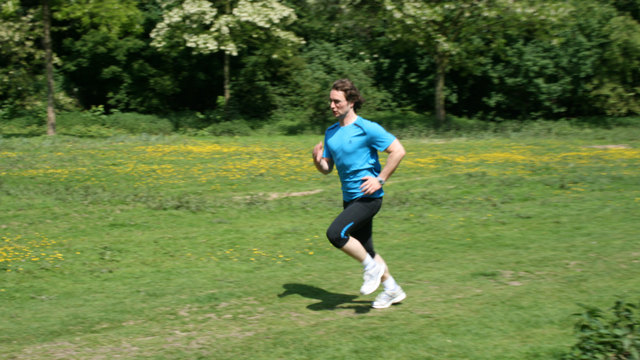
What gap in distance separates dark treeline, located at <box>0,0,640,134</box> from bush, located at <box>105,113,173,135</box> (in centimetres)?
105

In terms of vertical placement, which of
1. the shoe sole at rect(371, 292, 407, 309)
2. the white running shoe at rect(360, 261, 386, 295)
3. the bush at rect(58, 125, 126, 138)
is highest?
the white running shoe at rect(360, 261, 386, 295)

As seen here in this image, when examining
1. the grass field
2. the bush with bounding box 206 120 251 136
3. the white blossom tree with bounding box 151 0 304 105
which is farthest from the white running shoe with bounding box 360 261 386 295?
the white blossom tree with bounding box 151 0 304 105

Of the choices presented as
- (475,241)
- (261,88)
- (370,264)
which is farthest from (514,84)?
(370,264)

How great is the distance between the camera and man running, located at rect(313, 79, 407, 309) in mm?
5320

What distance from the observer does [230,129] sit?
26375mm

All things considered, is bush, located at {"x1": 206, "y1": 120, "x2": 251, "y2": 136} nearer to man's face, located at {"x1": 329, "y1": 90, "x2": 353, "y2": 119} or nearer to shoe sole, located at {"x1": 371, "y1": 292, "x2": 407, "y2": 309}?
shoe sole, located at {"x1": 371, "y1": 292, "x2": 407, "y2": 309}

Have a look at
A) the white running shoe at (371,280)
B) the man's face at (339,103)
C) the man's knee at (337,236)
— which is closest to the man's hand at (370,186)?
the man's knee at (337,236)

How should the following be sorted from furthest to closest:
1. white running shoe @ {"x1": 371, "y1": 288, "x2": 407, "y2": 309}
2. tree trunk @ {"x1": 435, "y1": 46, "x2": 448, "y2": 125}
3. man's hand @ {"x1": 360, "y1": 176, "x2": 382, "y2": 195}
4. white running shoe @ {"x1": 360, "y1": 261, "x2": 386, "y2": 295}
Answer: tree trunk @ {"x1": 435, "y1": 46, "x2": 448, "y2": 125} < white running shoe @ {"x1": 371, "y1": 288, "x2": 407, "y2": 309} < white running shoe @ {"x1": 360, "y1": 261, "x2": 386, "y2": 295} < man's hand @ {"x1": 360, "y1": 176, "x2": 382, "y2": 195}

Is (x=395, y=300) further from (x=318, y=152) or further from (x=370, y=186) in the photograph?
(x=318, y=152)

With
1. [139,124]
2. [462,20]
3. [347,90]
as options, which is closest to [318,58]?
→ [462,20]

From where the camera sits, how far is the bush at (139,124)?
87.4 ft

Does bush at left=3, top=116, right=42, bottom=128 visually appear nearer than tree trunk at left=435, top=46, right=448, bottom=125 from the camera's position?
No

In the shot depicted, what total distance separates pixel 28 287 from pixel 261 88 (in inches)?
939

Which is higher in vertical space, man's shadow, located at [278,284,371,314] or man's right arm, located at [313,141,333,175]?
man's right arm, located at [313,141,333,175]
